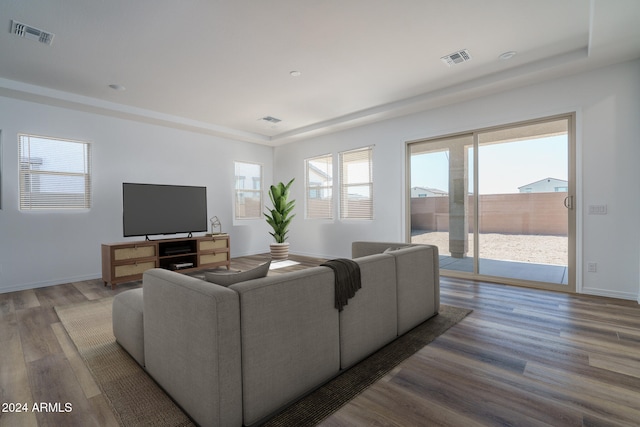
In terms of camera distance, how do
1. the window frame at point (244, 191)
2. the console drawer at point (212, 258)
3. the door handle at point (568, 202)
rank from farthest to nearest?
the window frame at point (244, 191) < the console drawer at point (212, 258) < the door handle at point (568, 202)

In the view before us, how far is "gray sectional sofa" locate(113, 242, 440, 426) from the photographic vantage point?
1321mm

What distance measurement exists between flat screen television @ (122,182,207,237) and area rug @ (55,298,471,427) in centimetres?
208

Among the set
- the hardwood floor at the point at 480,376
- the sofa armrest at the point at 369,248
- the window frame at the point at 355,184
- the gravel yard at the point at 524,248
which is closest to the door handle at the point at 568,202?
the gravel yard at the point at 524,248

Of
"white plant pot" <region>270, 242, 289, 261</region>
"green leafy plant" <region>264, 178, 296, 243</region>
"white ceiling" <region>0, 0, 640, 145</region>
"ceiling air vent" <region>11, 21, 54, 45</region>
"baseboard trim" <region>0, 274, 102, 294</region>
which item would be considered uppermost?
"white ceiling" <region>0, 0, 640, 145</region>

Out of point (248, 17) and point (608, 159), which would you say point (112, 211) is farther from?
point (608, 159)

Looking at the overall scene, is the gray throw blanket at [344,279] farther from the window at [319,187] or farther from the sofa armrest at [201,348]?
the window at [319,187]

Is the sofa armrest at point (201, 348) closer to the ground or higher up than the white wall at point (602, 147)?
closer to the ground

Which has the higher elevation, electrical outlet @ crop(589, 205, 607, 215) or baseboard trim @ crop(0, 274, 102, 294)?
electrical outlet @ crop(589, 205, 607, 215)

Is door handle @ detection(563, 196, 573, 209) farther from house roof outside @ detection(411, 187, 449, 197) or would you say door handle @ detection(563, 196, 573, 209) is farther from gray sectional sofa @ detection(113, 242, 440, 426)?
gray sectional sofa @ detection(113, 242, 440, 426)

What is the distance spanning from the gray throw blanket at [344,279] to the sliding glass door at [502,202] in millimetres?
3187

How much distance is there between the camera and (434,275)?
113 inches

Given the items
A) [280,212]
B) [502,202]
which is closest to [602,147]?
[502,202]

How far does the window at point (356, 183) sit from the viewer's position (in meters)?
5.73

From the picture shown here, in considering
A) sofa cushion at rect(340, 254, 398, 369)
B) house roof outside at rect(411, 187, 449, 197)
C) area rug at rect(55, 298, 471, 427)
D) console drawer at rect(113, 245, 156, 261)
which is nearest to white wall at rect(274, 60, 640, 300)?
house roof outside at rect(411, 187, 449, 197)
